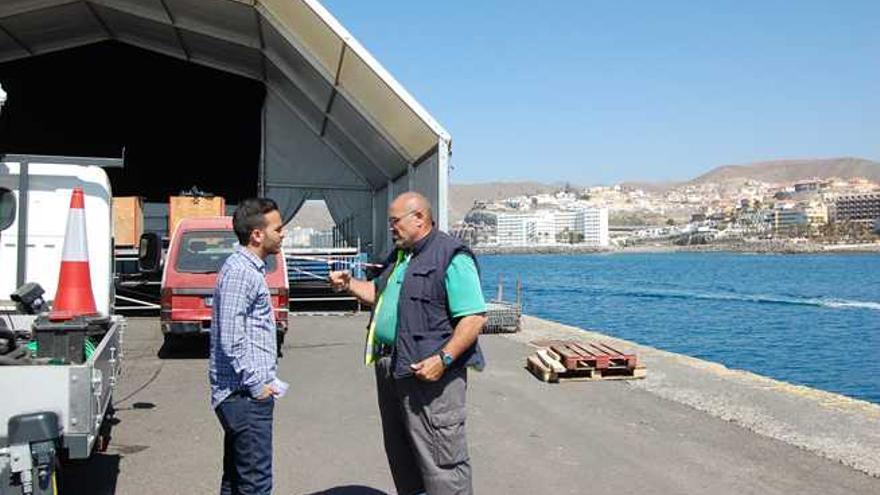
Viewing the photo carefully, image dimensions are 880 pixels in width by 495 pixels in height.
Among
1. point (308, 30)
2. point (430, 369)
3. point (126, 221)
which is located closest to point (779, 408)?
point (430, 369)

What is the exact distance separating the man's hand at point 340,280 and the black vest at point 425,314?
647 mm

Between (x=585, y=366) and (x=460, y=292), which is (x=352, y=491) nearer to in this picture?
(x=460, y=292)

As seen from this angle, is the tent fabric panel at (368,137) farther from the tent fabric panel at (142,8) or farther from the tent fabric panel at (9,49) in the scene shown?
the tent fabric panel at (9,49)

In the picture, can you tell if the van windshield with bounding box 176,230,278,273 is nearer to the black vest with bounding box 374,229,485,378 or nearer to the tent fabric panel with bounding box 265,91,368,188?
the black vest with bounding box 374,229,485,378

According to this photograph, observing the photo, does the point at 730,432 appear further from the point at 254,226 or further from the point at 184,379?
the point at 184,379

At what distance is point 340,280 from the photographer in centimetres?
530

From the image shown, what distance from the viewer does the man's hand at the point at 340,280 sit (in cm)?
530

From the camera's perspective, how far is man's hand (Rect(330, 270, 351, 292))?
5305mm

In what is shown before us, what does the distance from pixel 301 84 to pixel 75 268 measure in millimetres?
17521

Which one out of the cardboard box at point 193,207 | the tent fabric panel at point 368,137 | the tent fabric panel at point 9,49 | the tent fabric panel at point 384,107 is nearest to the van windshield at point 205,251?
the tent fabric panel at point 384,107

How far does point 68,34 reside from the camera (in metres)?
24.2

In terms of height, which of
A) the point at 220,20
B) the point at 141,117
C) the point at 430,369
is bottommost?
the point at 430,369

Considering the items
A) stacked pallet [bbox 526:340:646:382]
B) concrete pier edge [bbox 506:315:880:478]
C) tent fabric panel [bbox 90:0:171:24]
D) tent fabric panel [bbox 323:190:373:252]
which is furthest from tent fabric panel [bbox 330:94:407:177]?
stacked pallet [bbox 526:340:646:382]

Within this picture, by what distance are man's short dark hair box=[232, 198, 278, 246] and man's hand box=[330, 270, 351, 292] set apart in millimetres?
713
